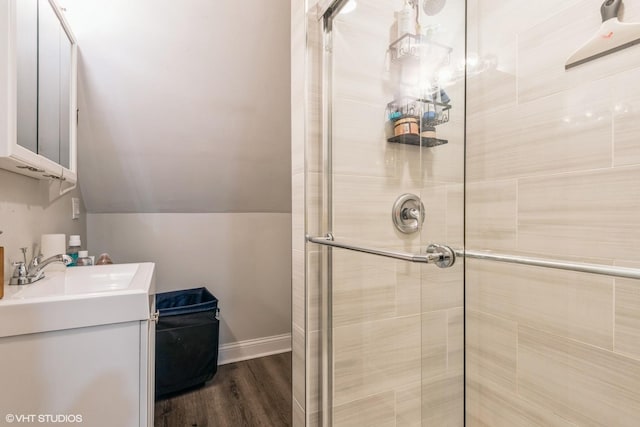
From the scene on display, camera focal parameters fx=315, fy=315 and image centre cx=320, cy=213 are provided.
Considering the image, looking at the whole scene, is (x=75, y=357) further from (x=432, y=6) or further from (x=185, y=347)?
(x=432, y=6)

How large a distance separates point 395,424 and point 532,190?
0.91 m

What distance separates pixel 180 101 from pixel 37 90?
2.18 ft

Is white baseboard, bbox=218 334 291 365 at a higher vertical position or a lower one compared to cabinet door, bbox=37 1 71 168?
lower

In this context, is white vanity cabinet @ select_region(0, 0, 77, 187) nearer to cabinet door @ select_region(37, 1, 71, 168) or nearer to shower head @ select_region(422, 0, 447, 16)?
cabinet door @ select_region(37, 1, 71, 168)

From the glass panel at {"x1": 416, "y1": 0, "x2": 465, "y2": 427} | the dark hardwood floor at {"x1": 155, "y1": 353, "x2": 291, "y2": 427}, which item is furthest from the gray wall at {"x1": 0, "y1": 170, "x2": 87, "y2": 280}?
the glass panel at {"x1": 416, "y1": 0, "x2": 465, "y2": 427}

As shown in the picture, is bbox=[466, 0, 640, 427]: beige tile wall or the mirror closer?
bbox=[466, 0, 640, 427]: beige tile wall

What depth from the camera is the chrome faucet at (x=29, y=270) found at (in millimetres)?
1036

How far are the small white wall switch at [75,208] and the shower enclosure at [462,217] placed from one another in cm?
137

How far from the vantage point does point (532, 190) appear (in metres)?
0.89

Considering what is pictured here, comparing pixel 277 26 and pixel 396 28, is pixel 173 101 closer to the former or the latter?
pixel 277 26

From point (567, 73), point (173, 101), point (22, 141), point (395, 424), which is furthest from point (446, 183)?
point (173, 101)

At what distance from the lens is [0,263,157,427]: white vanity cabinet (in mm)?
781

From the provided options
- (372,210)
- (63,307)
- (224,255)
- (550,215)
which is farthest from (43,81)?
(550,215)

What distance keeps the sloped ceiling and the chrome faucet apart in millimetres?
859
